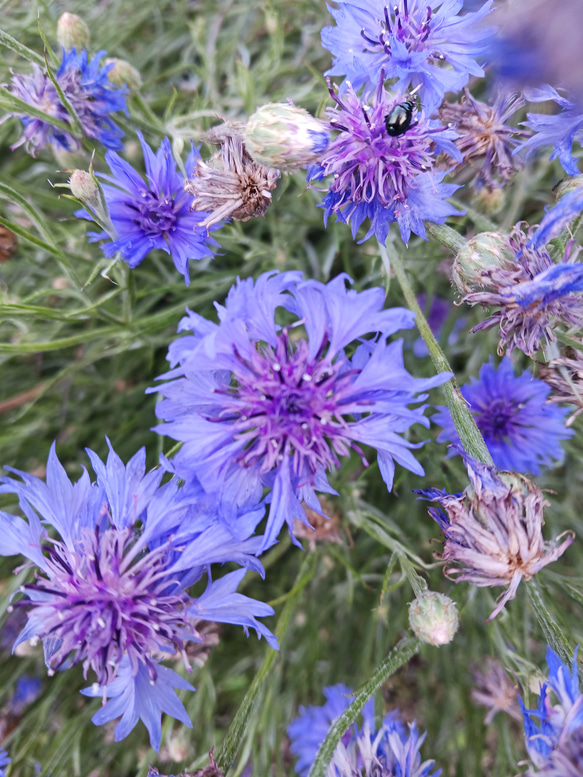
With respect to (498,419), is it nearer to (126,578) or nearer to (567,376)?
(567,376)

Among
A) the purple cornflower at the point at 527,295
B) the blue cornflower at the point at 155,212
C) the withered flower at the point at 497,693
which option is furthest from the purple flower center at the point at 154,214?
the withered flower at the point at 497,693

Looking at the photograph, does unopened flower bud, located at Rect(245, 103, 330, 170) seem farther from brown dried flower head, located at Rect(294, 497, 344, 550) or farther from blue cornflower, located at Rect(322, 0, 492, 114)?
brown dried flower head, located at Rect(294, 497, 344, 550)

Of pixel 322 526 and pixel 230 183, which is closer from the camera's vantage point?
pixel 230 183

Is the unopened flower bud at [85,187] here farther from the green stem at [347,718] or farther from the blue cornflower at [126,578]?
the green stem at [347,718]

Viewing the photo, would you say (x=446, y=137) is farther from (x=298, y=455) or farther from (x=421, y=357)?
(x=421, y=357)

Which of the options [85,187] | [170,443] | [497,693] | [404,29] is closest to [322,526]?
[170,443]

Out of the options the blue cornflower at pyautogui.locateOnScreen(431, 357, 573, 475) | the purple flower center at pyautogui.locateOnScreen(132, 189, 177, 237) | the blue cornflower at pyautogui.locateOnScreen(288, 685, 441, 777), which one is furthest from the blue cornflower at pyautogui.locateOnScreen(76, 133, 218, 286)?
the blue cornflower at pyautogui.locateOnScreen(288, 685, 441, 777)

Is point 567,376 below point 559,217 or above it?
below
